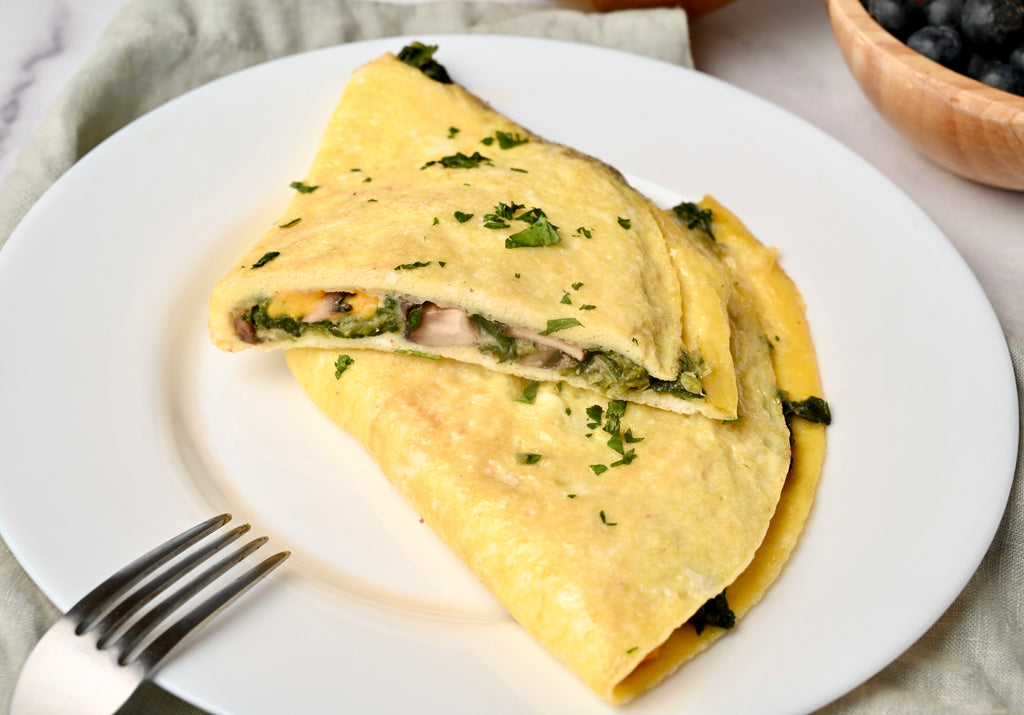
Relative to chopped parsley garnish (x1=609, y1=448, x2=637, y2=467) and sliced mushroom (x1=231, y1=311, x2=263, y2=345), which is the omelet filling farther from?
chopped parsley garnish (x1=609, y1=448, x2=637, y2=467)

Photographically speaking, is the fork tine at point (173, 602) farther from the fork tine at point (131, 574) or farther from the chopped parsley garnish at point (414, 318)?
the chopped parsley garnish at point (414, 318)

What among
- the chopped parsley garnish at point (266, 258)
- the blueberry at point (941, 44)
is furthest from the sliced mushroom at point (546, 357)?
the blueberry at point (941, 44)

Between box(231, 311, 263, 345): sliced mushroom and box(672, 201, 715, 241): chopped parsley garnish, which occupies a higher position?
box(231, 311, 263, 345): sliced mushroom

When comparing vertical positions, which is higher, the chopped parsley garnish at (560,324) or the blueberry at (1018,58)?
the blueberry at (1018,58)

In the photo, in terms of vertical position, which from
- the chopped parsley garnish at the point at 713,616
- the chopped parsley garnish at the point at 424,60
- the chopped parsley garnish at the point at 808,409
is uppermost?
the chopped parsley garnish at the point at 424,60

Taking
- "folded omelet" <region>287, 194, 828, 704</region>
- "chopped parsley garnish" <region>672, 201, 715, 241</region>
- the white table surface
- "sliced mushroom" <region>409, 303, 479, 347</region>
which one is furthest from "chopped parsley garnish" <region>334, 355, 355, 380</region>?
the white table surface

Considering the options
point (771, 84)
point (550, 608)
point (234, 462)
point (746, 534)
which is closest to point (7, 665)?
point (234, 462)

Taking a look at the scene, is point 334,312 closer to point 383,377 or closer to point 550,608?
point 383,377
